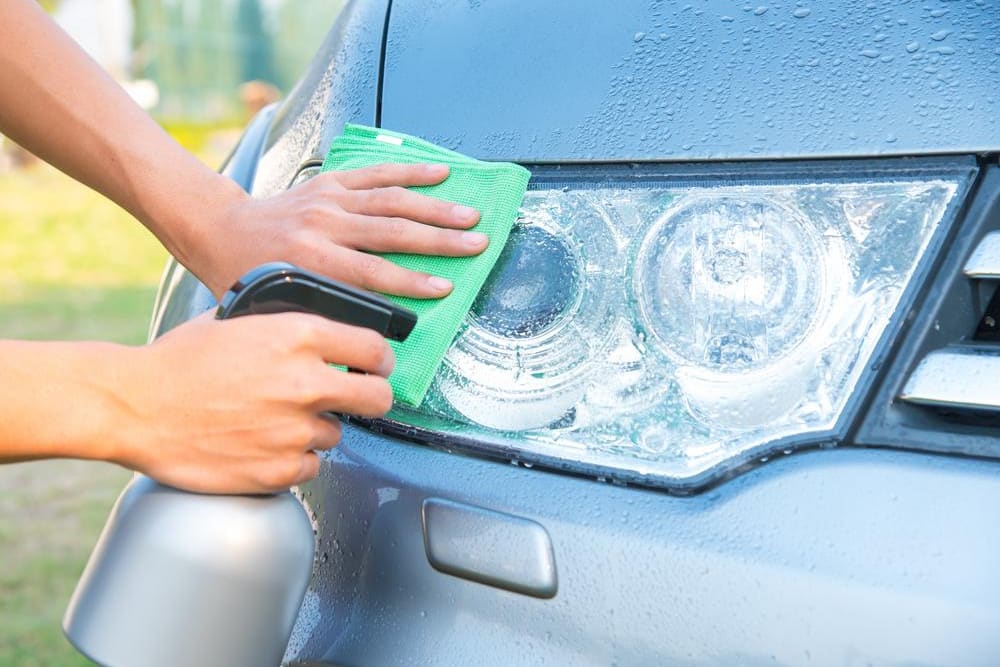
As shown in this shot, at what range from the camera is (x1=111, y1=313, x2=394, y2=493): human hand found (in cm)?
83

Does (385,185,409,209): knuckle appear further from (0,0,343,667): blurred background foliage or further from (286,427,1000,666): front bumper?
(0,0,343,667): blurred background foliage

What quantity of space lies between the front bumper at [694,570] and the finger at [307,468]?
0.08 m

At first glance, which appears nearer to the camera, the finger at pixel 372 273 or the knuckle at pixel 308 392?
the knuckle at pixel 308 392

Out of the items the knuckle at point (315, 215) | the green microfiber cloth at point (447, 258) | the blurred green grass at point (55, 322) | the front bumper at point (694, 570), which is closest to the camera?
the front bumper at point (694, 570)

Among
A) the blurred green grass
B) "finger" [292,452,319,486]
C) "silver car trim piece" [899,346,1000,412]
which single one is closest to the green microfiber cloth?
"finger" [292,452,319,486]

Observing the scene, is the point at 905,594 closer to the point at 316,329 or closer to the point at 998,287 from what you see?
the point at 998,287

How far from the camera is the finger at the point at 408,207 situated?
3.40ft

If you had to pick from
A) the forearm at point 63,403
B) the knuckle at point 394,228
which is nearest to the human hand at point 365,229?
the knuckle at point 394,228

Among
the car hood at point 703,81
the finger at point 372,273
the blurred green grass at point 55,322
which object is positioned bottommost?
the blurred green grass at point 55,322

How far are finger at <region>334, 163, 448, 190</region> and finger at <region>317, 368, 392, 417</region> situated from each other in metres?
0.26

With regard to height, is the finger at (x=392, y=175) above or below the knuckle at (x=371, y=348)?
above

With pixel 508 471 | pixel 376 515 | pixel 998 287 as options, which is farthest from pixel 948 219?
pixel 376 515

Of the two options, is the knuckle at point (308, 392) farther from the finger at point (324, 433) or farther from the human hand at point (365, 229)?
the human hand at point (365, 229)

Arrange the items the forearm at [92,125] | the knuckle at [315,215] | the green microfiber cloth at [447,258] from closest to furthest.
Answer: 1. the green microfiber cloth at [447,258]
2. the knuckle at [315,215]
3. the forearm at [92,125]
